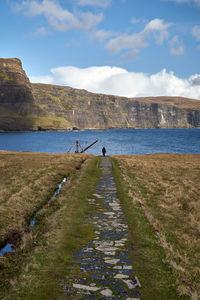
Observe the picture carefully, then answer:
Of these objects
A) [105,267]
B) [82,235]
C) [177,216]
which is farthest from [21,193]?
[105,267]

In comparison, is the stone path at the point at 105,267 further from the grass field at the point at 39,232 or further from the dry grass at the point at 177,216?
the dry grass at the point at 177,216

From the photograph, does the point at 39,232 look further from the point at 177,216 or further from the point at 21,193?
the point at 177,216

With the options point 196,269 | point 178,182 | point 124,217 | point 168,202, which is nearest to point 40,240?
point 124,217

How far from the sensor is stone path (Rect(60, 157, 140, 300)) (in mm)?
7102

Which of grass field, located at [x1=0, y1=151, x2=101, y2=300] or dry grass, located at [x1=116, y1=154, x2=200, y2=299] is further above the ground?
grass field, located at [x1=0, y1=151, x2=101, y2=300]

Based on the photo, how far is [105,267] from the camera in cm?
848

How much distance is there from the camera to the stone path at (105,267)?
710 cm

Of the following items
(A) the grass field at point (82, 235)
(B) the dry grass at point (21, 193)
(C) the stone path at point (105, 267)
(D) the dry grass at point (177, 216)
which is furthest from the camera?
(B) the dry grass at point (21, 193)

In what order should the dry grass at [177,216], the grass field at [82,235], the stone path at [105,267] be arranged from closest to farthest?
1. the stone path at [105,267]
2. the grass field at [82,235]
3. the dry grass at [177,216]

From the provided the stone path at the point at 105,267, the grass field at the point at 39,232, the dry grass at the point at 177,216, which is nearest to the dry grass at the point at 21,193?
the grass field at the point at 39,232

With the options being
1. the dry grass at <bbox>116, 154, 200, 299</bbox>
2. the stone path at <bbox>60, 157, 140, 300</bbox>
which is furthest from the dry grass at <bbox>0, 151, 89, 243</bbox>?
the dry grass at <bbox>116, 154, 200, 299</bbox>

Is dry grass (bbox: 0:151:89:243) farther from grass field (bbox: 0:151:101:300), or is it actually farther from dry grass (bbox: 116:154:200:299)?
dry grass (bbox: 116:154:200:299)

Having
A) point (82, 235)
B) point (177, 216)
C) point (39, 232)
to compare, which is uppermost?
point (82, 235)

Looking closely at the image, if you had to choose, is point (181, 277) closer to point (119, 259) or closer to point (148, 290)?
point (148, 290)
